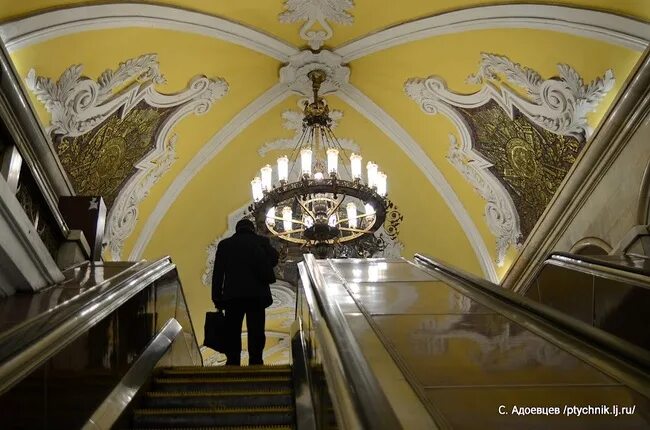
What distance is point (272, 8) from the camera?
762 cm

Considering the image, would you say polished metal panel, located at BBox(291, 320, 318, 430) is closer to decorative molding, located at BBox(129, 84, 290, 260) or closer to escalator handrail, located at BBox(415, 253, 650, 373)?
escalator handrail, located at BBox(415, 253, 650, 373)

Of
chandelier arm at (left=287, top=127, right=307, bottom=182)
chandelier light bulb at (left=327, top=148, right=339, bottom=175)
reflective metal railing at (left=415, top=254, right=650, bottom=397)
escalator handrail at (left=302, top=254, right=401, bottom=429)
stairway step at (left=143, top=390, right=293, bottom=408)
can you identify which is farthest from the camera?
chandelier arm at (left=287, top=127, right=307, bottom=182)

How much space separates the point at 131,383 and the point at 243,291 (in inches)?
66.2

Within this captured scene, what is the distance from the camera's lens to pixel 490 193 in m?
9.24

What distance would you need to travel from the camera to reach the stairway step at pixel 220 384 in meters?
3.91

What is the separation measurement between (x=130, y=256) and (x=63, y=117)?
10.6 ft

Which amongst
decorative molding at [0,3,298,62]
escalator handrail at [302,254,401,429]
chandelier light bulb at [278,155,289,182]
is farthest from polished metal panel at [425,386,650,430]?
chandelier light bulb at [278,155,289,182]

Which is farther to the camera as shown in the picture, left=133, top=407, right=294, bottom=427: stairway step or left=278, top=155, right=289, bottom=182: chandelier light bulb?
left=278, top=155, right=289, bottom=182: chandelier light bulb

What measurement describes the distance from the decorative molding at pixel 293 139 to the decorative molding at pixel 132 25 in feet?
4.35

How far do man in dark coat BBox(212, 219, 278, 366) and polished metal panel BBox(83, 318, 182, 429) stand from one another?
46 cm

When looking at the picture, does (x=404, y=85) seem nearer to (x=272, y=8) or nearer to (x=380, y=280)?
(x=272, y=8)

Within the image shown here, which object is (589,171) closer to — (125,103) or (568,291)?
(568,291)

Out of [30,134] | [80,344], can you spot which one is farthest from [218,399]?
[30,134]

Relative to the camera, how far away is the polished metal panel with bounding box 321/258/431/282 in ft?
Result: 14.4
